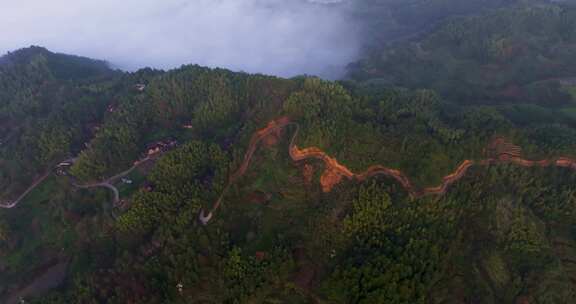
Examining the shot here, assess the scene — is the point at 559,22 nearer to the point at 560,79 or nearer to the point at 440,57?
the point at 560,79

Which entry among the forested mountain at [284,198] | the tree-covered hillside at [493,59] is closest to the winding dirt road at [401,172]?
the forested mountain at [284,198]

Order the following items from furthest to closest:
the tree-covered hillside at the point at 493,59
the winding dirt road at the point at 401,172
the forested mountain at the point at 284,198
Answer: the tree-covered hillside at the point at 493,59 < the winding dirt road at the point at 401,172 < the forested mountain at the point at 284,198

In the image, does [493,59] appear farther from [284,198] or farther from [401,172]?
[284,198]

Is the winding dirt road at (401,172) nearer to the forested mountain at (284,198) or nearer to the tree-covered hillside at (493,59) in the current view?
the forested mountain at (284,198)

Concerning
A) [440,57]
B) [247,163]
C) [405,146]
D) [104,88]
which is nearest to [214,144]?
[247,163]

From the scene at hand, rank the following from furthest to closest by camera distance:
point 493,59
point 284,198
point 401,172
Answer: point 493,59, point 284,198, point 401,172

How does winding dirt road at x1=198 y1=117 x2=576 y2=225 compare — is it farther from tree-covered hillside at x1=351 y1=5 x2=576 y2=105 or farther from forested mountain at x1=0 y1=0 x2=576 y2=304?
tree-covered hillside at x1=351 y1=5 x2=576 y2=105

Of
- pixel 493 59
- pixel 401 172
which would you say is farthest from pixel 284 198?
pixel 493 59

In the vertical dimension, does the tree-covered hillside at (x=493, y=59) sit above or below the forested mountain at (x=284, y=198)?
above
